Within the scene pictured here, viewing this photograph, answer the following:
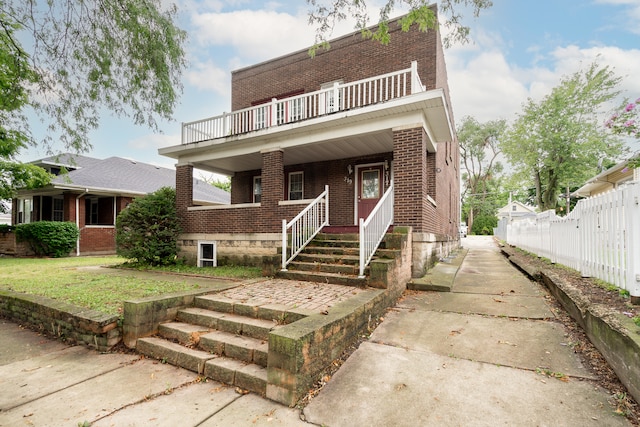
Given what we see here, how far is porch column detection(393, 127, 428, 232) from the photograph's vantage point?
6500 mm

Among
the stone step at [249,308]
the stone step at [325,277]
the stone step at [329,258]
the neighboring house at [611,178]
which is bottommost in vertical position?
the stone step at [249,308]

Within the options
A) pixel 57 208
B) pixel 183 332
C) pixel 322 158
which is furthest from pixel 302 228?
pixel 57 208

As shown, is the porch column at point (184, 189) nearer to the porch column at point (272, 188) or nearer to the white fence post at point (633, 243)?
the porch column at point (272, 188)

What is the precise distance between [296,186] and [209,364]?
26.9 feet

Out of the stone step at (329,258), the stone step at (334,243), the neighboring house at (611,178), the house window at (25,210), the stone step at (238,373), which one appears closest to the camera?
the stone step at (238,373)

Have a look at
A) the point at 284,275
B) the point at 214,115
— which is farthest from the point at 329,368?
the point at 214,115

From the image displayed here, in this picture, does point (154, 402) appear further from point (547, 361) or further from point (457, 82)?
point (457, 82)

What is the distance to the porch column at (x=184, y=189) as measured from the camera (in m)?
9.81

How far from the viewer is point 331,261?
633cm

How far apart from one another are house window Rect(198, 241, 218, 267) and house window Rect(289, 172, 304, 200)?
3.29m

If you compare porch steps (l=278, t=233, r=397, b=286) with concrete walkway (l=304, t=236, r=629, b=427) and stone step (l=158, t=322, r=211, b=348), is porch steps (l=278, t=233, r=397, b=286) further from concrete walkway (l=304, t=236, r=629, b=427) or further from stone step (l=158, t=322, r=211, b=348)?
stone step (l=158, t=322, r=211, b=348)

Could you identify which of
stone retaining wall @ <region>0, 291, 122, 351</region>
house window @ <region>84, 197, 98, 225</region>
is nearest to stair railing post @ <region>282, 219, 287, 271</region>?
stone retaining wall @ <region>0, 291, 122, 351</region>

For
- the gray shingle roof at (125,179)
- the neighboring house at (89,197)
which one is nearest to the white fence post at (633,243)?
the neighboring house at (89,197)

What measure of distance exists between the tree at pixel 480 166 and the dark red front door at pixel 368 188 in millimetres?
34524
